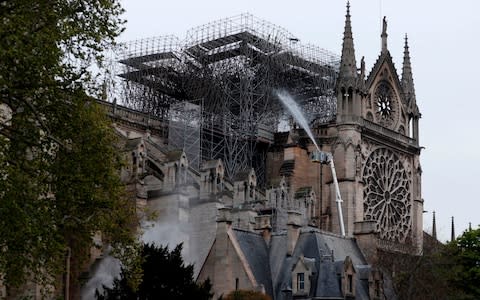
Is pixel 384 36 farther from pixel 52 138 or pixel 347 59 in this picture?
pixel 52 138

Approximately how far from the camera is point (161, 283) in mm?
38719

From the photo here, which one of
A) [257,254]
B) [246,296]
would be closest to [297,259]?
[257,254]

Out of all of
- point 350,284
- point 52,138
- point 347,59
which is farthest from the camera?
point 347,59

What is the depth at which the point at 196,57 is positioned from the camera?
76250mm

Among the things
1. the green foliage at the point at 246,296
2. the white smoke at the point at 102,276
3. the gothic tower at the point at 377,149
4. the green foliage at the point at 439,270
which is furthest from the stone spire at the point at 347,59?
the green foliage at the point at 246,296

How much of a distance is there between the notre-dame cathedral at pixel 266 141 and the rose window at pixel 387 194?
0.09 metres

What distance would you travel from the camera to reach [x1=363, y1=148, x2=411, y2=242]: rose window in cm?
7369

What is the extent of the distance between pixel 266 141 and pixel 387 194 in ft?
28.7

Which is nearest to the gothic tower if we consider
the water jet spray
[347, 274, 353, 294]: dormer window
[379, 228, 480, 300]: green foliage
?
the water jet spray

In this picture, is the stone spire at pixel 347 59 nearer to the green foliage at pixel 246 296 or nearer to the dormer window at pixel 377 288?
the dormer window at pixel 377 288

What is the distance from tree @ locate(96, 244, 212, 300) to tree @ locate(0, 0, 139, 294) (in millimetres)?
6785

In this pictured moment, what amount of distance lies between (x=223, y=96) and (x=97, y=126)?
147 feet

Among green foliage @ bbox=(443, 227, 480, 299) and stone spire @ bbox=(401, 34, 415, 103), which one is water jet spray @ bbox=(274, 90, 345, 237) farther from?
green foliage @ bbox=(443, 227, 480, 299)

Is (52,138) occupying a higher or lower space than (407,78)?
lower
